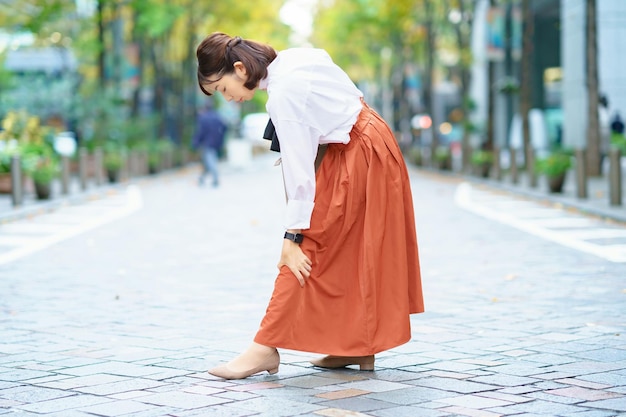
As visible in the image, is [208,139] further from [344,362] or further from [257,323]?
[344,362]

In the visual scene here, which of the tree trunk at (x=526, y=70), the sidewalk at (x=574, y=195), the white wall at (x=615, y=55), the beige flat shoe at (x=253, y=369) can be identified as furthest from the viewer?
the white wall at (x=615, y=55)

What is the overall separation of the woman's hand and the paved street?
1.59 feet

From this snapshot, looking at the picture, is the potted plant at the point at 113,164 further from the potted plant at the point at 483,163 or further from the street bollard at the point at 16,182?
the potted plant at the point at 483,163

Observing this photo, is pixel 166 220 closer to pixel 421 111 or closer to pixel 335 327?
pixel 335 327

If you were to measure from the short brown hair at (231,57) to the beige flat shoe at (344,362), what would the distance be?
1.30 meters

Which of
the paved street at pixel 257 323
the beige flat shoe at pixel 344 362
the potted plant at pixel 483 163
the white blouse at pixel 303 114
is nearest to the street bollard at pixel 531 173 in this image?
the potted plant at pixel 483 163

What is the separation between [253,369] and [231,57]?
4.38ft

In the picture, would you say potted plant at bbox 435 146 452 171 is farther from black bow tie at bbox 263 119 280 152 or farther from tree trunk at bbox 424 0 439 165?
black bow tie at bbox 263 119 280 152

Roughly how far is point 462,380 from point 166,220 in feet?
36.9

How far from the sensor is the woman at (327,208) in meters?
4.73

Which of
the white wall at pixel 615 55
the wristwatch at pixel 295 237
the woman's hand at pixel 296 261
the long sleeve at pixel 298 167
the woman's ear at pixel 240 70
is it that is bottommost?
the woman's hand at pixel 296 261

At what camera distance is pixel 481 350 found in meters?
5.90

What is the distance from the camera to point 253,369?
4.97 meters

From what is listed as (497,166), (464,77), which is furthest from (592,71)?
(464,77)
